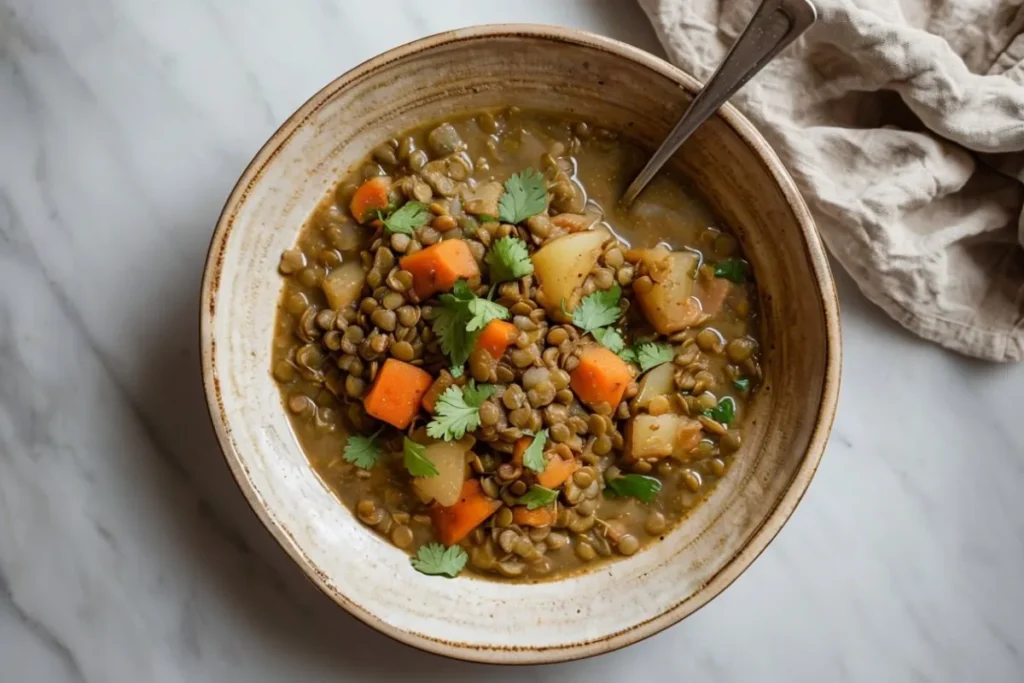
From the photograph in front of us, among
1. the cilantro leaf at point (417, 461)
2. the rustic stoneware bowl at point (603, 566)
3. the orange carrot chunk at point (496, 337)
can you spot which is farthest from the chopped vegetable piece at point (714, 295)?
the cilantro leaf at point (417, 461)

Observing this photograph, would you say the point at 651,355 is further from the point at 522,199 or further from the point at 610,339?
the point at 522,199

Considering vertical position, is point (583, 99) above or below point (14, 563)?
above

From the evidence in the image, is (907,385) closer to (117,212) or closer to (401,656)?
(401,656)

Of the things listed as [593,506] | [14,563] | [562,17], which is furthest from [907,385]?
[14,563]

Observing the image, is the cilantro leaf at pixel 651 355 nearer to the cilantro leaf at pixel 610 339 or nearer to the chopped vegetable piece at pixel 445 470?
the cilantro leaf at pixel 610 339

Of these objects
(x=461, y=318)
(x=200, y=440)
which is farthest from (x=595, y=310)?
(x=200, y=440)

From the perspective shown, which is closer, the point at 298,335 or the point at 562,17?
the point at 298,335

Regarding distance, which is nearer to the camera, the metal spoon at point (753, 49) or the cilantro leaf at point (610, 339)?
the metal spoon at point (753, 49)
